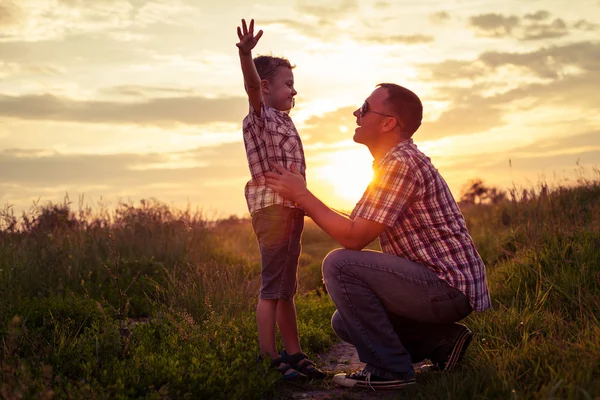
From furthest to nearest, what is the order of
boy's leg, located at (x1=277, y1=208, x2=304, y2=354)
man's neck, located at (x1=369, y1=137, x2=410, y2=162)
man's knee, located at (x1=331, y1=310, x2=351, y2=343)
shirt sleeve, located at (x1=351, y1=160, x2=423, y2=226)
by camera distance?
man's knee, located at (x1=331, y1=310, x2=351, y2=343) < boy's leg, located at (x1=277, y1=208, x2=304, y2=354) < man's neck, located at (x1=369, y1=137, x2=410, y2=162) < shirt sleeve, located at (x1=351, y1=160, x2=423, y2=226)

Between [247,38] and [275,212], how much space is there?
49.4 inches

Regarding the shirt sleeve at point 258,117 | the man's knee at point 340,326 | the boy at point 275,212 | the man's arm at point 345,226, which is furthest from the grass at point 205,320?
the shirt sleeve at point 258,117

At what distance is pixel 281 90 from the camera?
4652mm

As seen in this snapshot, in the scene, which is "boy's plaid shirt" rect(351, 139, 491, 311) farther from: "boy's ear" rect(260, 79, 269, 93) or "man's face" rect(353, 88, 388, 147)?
"boy's ear" rect(260, 79, 269, 93)

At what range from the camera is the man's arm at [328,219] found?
3.98 m

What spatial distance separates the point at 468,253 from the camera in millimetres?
4117

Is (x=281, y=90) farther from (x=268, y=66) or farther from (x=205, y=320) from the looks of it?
(x=205, y=320)

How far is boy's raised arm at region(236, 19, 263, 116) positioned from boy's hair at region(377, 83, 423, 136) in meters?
0.94

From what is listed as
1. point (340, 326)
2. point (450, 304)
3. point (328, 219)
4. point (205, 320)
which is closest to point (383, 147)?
point (328, 219)

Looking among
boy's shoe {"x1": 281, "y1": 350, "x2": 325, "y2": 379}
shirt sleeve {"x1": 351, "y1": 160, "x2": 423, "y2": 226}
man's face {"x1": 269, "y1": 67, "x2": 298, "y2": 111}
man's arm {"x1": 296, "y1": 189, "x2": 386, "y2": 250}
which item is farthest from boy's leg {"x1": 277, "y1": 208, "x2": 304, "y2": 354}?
man's face {"x1": 269, "y1": 67, "x2": 298, "y2": 111}

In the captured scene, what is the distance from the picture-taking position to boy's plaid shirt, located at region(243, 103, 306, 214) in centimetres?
445

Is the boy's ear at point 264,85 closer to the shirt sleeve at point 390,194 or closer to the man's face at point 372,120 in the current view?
the man's face at point 372,120

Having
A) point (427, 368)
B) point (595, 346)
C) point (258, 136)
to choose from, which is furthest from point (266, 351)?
point (595, 346)

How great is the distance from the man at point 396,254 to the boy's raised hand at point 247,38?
901mm
